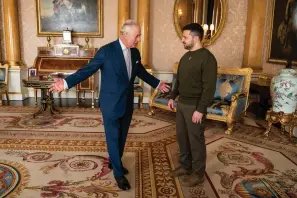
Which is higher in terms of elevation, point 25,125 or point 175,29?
point 175,29

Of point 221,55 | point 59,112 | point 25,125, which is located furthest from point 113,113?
point 221,55

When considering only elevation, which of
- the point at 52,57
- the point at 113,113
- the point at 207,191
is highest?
the point at 52,57

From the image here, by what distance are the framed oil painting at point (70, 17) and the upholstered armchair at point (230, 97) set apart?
3347 mm

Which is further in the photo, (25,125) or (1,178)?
(25,125)

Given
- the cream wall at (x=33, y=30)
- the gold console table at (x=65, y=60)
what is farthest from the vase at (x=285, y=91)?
the cream wall at (x=33, y=30)

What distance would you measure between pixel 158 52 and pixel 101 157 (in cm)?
411

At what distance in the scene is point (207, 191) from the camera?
8.11 ft

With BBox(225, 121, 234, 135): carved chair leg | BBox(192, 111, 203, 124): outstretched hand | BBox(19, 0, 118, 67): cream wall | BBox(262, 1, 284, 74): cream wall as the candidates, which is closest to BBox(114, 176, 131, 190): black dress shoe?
BBox(192, 111, 203, 124): outstretched hand

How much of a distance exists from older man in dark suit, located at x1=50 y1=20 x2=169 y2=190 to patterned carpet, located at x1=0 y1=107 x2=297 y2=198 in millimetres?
375

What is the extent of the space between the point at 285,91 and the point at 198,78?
87.0 inches

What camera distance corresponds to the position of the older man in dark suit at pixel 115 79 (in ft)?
7.58

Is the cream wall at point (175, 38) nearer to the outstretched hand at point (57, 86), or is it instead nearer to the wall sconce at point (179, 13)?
the wall sconce at point (179, 13)

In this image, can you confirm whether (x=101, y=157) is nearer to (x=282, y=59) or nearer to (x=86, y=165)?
(x=86, y=165)

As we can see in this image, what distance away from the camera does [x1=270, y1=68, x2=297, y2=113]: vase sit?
3.89 m
